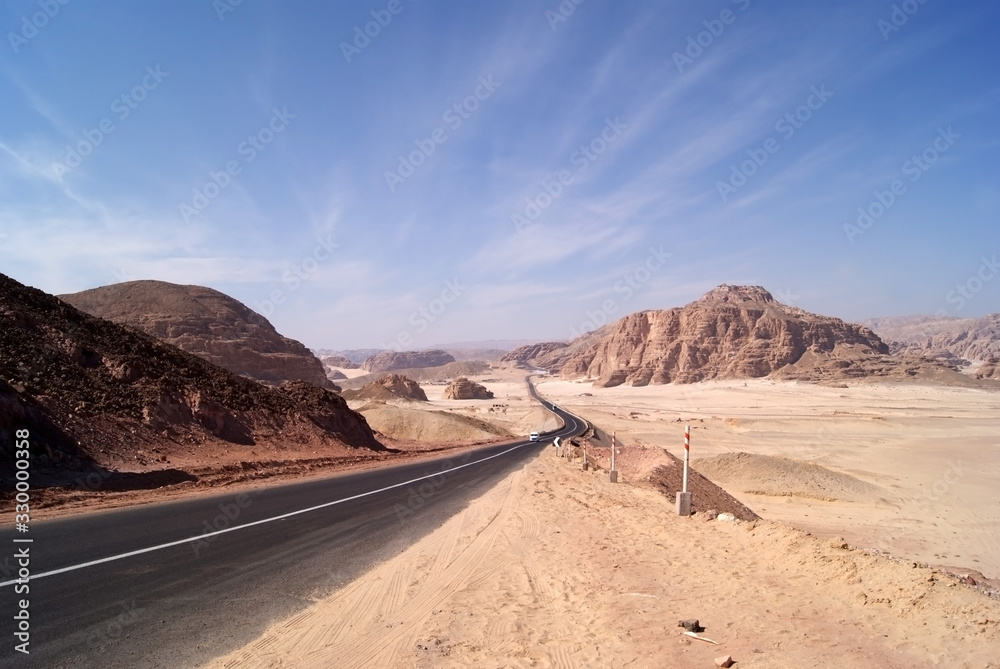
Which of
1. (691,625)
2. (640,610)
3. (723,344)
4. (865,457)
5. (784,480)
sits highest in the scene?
(723,344)

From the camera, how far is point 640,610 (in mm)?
6203

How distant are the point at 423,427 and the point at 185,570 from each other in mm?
43751

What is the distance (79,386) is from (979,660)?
75.1 feet

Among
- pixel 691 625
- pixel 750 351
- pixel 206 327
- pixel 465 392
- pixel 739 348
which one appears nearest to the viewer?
pixel 691 625

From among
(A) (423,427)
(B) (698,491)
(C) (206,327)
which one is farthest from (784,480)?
(C) (206,327)

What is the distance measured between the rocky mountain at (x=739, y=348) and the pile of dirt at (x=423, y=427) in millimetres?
86152

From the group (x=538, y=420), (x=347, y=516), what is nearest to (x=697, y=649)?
(x=347, y=516)

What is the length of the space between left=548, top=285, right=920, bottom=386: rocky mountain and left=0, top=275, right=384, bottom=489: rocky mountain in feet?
368

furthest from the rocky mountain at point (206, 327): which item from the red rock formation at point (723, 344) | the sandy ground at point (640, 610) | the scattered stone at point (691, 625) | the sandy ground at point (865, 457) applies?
the red rock formation at point (723, 344)

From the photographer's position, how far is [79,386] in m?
18.7

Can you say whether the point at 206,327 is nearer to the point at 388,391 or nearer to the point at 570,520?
the point at 388,391

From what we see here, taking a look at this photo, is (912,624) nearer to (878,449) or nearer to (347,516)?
(347,516)

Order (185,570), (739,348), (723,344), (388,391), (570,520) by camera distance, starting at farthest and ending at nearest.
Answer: (723,344) < (739,348) < (388,391) < (570,520) < (185,570)

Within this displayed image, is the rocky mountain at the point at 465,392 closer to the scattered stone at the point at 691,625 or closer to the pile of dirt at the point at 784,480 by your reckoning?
the pile of dirt at the point at 784,480
